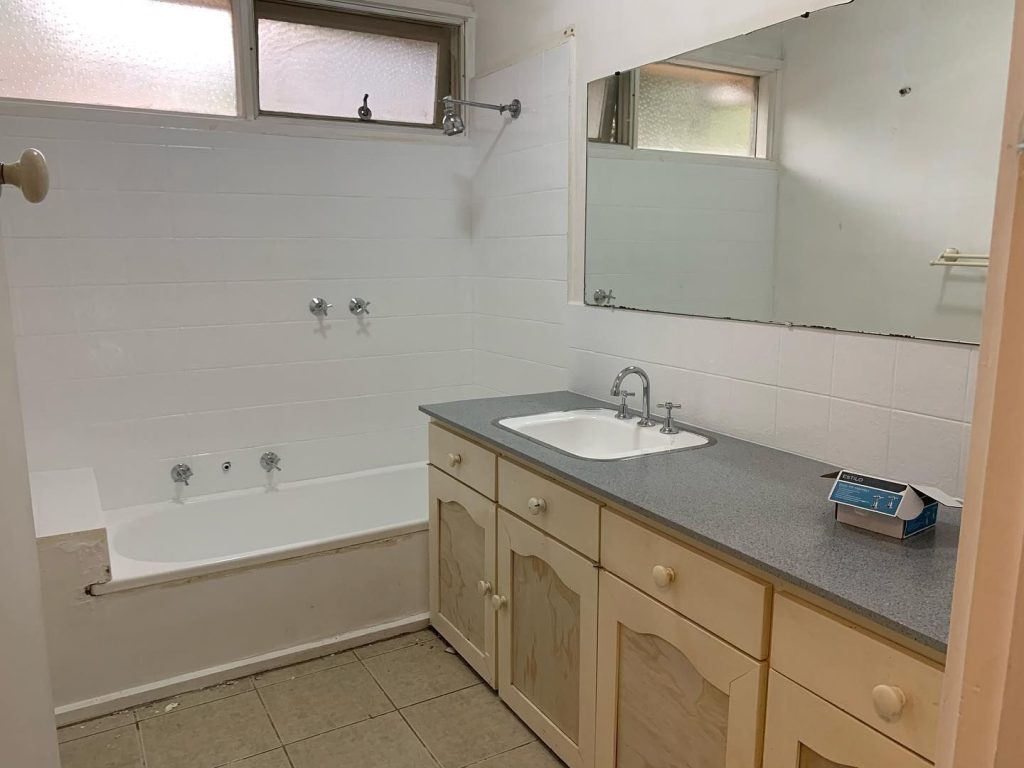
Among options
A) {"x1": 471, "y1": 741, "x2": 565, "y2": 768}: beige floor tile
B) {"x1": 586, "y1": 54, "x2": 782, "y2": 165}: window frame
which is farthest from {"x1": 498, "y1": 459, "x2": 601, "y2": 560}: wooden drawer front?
{"x1": 586, "y1": 54, "x2": 782, "y2": 165}: window frame

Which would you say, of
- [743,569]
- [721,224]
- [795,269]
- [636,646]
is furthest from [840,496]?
[721,224]

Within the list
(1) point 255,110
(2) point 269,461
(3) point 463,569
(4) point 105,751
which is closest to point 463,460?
(3) point 463,569

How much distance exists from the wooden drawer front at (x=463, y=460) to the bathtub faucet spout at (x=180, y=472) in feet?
3.48

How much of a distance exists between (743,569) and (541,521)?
0.68m

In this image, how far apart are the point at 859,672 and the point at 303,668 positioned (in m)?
1.89

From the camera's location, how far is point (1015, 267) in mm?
470

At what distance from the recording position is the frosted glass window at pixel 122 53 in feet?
8.42

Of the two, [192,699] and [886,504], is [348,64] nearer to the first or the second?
[192,699]

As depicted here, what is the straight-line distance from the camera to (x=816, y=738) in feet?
4.02

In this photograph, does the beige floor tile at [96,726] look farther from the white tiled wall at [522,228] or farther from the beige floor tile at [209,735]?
the white tiled wall at [522,228]

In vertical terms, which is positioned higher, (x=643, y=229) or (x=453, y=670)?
(x=643, y=229)

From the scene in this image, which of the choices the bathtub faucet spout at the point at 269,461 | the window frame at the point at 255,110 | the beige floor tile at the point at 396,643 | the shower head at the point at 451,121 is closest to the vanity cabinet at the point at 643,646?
the beige floor tile at the point at 396,643

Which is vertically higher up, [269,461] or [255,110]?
[255,110]

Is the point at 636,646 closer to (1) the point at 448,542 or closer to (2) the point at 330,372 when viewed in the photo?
(1) the point at 448,542
